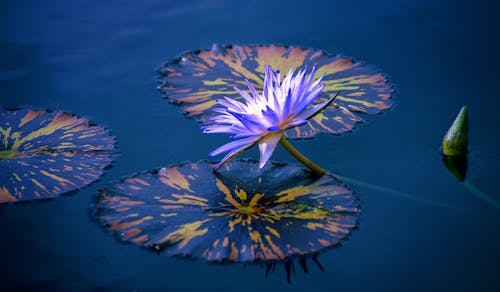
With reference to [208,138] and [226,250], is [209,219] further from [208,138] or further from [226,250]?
[208,138]

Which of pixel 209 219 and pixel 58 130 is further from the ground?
pixel 58 130

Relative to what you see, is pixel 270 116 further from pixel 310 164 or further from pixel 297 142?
pixel 297 142

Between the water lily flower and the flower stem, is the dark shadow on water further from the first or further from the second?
the water lily flower

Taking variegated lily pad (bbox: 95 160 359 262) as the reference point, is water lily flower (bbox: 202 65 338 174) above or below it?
above

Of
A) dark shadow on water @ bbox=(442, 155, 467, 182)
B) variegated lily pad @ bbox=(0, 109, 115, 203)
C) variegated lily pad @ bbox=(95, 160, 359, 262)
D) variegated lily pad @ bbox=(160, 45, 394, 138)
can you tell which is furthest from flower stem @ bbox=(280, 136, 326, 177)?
variegated lily pad @ bbox=(0, 109, 115, 203)

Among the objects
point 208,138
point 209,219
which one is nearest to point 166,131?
point 208,138

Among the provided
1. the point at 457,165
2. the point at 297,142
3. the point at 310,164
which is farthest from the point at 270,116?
→ the point at 457,165

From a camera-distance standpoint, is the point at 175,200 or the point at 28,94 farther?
the point at 28,94
